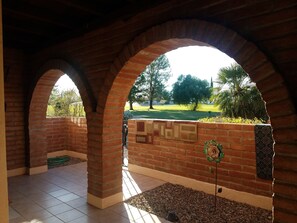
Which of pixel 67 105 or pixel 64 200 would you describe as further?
pixel 67 105

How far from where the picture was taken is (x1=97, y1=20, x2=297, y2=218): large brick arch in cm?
225

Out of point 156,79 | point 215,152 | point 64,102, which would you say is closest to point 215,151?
point 215,152

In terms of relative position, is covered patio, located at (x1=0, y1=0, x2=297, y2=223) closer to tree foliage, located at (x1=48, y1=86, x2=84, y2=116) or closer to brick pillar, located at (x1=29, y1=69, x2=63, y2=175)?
brick pillar, located at (x1=29, y1=69, x2=63, y2=175)

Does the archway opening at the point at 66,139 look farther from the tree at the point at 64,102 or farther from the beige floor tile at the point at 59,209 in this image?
the tree at the point at 64,102

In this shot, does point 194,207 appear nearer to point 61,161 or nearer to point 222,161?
point 222,161

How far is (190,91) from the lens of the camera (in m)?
32.7

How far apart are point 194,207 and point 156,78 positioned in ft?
111

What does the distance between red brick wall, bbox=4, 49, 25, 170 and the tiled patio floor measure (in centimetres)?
56

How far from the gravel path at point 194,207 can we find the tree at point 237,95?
656 cm

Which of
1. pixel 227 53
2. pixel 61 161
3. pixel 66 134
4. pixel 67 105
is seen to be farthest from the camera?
pixel 67 105

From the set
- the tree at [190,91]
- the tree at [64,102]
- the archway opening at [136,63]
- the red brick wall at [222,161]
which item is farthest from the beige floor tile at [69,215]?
the tree at [190,91]

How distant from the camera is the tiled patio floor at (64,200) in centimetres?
381

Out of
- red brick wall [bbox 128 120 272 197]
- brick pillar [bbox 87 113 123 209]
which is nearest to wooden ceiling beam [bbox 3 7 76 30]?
brick pillar [bbox 87 113 123 209]

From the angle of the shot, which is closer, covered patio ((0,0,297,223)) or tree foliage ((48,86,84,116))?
covered patio ((0,0,297,223))
